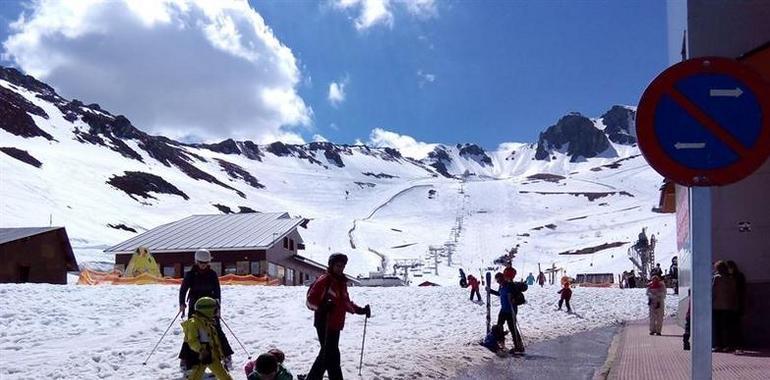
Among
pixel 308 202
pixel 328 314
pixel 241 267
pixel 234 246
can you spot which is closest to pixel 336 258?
pixel 328 314

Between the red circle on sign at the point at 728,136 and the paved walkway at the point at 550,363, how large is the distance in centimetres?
820

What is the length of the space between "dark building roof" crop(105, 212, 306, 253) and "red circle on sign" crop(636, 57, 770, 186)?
166 feet

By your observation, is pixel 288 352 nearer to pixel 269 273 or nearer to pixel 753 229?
pixel 753 229

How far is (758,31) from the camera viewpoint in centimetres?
1364

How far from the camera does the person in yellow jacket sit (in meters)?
7.97

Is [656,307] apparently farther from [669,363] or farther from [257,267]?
[257,267]

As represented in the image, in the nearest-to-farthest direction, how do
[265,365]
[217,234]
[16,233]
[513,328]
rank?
[265,365]
[513,328]
[16,233]
[217,234]

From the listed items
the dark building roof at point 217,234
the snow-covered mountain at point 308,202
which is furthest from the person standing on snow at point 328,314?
the snow-covered mountain at point 308,202

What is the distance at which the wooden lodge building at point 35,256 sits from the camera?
3534 centimetres

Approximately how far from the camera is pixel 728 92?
361cm

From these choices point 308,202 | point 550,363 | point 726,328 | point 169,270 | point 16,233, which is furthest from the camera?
point 308,202

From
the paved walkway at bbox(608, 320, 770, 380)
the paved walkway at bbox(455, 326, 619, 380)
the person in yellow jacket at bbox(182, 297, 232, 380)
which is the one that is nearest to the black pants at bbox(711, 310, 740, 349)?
the paved walkway at bbox(608, 320, 770, 380)

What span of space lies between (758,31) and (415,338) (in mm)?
9207

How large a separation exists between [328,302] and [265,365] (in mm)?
2602
